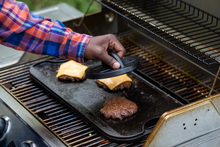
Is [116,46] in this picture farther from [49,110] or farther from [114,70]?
[49,110]

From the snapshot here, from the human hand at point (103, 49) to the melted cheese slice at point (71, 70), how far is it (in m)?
0.42

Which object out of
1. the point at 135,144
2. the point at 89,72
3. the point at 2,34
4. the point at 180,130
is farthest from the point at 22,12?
the point at 180,130

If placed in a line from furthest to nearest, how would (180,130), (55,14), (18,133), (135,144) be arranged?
(55,14)
(135,144)
(18,133)
(180,130)

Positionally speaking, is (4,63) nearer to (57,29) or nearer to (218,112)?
(57,29)

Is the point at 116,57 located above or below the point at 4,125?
above

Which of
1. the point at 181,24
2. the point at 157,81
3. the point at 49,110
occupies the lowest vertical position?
the point at 49,110

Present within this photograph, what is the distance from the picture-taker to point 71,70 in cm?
217

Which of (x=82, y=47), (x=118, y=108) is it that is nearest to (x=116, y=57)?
(x=82, y=47)

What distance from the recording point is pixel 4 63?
94.8 inches

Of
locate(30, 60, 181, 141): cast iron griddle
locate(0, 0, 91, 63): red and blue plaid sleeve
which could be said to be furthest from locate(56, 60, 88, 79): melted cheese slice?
locate(0, 0, 91, 63): red and blue plaid sleeve

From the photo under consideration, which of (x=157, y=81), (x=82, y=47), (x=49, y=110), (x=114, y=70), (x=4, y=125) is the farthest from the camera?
(x=157, y=81)

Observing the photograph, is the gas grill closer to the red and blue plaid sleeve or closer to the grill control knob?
the grill control knob

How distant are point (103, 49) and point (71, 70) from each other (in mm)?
574

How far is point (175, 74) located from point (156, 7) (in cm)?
61
